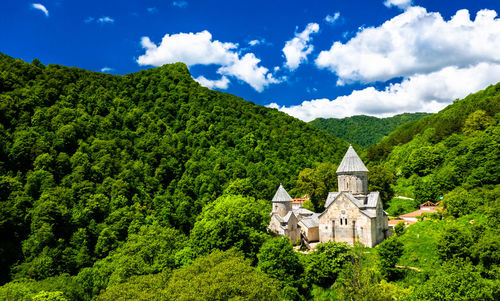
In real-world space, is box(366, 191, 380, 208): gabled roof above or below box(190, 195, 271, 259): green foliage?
above

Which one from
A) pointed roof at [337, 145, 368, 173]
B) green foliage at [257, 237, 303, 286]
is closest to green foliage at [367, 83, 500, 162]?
pointed roof at [337, 145, 368, 173]

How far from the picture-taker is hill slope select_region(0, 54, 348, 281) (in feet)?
135

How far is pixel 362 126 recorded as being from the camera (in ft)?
496

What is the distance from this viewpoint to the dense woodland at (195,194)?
2375 cm

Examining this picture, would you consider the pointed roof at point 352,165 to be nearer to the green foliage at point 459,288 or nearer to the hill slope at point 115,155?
the green foliage at point 459,288

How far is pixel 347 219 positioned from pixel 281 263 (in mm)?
9480

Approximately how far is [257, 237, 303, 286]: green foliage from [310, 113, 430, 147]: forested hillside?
111265mm

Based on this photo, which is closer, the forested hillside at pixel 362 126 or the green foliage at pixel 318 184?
the green foliage at pixel 318 184

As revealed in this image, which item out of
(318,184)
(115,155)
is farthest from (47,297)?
(318,184)

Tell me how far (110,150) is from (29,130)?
1224cm

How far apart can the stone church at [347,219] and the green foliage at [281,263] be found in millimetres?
7268

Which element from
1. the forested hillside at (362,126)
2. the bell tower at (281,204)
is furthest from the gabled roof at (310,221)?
the forested hillside at (362,126)

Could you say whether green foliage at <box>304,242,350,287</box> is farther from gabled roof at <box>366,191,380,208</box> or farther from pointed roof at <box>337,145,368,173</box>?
pointed roof at <box>337,145,368,173</box>

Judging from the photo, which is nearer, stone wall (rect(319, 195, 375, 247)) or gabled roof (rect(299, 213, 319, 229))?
stone wall (rect(319, 195, 375, 247))
